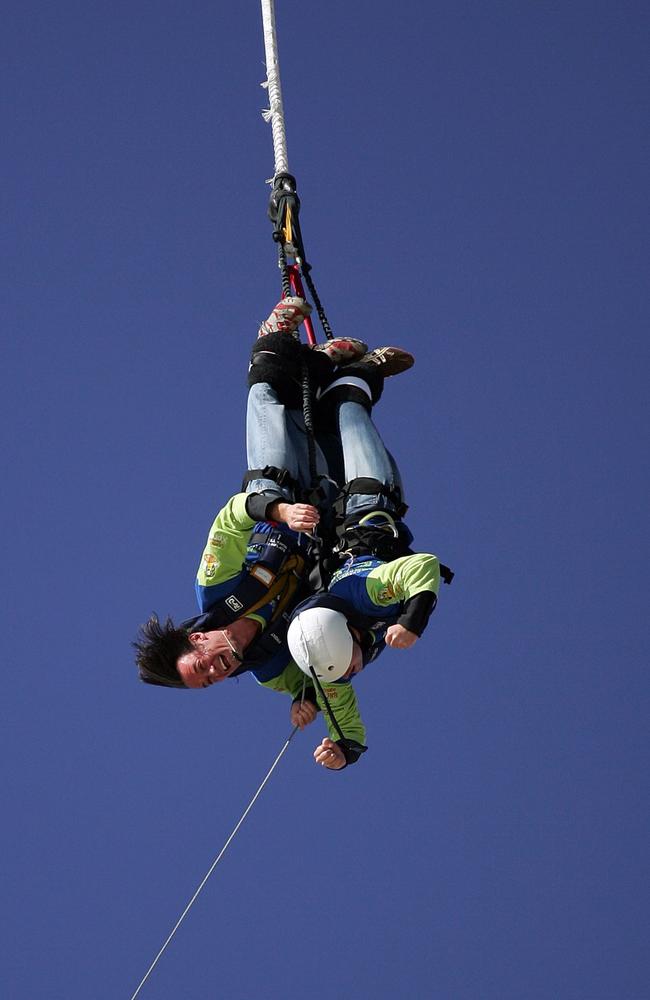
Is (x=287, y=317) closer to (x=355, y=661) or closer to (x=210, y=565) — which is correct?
(x=210, y=565)

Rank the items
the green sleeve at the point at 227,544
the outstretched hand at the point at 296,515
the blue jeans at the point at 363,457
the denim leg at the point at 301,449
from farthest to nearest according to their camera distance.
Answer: the denim leg at the point at 301,449 → the blue jeans at the point at 363,457 → the green sleeve at the point at 227,544 → the outstretched hand at the point at 296,515

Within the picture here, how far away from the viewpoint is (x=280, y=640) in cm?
677

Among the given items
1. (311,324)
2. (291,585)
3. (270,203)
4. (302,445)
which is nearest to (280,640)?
(291,585)

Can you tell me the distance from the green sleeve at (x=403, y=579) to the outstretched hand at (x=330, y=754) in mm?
727

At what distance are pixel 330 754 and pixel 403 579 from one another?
883 mm

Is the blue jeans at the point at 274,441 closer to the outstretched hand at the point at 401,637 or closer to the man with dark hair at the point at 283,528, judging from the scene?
the man with dark hair at the point at 283,528

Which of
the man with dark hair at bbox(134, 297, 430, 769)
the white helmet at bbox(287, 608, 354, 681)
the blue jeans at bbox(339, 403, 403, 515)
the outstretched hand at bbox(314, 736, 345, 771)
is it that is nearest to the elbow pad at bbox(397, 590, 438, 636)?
the white helmet at bbox(287, 608, 354, 681)

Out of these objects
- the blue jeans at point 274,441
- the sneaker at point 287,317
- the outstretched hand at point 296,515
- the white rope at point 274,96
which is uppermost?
the white rope at point 274,96

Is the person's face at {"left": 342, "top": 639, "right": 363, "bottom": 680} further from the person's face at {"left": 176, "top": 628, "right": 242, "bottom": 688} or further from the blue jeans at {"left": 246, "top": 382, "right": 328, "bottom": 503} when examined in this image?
the blue jeans at {"left": 246, "top": 382, "right": 328, "bottom": 503}

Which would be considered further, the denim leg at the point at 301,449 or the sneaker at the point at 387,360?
the sneaker at the point at 387,360

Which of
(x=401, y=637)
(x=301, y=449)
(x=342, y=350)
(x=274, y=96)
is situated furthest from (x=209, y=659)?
(x=274, y=96)

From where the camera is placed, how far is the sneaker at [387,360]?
727cm

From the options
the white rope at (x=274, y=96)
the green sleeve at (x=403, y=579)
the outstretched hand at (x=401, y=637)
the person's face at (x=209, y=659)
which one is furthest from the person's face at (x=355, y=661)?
the white rope at (x=274, y=96)

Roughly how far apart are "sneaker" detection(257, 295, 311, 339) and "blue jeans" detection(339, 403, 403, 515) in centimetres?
44
